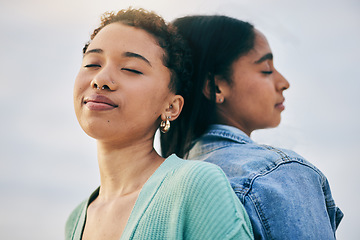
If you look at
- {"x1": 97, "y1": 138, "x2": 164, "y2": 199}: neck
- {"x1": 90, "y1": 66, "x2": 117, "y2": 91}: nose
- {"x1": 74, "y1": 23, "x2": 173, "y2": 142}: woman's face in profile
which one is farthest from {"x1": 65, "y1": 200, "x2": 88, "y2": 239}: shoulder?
A: {"x1": 90, "y1": 66, "x2": 117, "y2": 91}: nose

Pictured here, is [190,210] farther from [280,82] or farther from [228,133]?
[280,82]

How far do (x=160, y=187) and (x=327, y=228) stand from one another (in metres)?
0.64

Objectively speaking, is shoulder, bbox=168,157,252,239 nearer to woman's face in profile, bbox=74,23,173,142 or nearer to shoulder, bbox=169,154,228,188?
shoulder, bbox=169,154,228,188

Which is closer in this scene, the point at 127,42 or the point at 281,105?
the point at 127,42

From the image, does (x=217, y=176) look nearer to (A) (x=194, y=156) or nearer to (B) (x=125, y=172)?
(B) (x=125, y=172)

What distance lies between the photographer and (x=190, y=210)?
4.18ft

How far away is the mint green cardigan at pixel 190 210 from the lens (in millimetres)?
1221

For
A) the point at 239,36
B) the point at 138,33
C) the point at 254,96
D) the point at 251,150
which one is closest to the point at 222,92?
the point at 254,96

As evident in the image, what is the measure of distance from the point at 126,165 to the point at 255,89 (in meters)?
0.79

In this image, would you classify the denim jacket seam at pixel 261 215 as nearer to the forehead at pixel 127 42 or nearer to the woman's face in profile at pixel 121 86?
the woman's face in profile at pixel 121 86

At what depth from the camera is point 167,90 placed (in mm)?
1689

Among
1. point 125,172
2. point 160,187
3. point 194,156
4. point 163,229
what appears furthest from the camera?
point 194,156

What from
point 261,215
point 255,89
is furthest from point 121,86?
point 255,89

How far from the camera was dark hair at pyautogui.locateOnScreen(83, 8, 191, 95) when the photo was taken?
1714 mm
